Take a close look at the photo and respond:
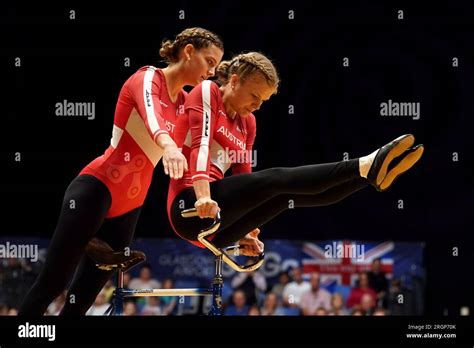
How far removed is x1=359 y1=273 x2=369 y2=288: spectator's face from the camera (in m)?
5.72

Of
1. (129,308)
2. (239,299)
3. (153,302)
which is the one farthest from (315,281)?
(129,308)

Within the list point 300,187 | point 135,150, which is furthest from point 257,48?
point 300,187

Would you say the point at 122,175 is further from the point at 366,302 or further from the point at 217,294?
the point at 366,302

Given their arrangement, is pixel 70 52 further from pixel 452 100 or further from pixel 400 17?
pixel 452 100

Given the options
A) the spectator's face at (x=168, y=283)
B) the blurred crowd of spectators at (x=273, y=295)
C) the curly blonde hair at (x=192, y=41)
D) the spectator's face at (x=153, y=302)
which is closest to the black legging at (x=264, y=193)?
the curly blonde hair at (x=192, y=41)

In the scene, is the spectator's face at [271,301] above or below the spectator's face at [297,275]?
below

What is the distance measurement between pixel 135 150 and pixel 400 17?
294cm

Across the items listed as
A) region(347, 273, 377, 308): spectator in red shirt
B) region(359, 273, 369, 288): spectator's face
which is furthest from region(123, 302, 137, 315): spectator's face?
region(359, 273, 369, 288): spectator's face

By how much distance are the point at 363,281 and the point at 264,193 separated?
3.16 meters

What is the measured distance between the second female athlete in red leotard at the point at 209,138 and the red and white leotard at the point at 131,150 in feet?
0.52

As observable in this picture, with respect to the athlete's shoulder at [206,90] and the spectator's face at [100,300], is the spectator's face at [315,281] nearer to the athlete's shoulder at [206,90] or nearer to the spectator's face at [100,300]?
the spectator's face at [100,300]

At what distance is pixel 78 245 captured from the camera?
2959mm

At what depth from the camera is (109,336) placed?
8.09 ft

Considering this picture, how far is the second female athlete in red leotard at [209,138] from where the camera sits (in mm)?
2812
